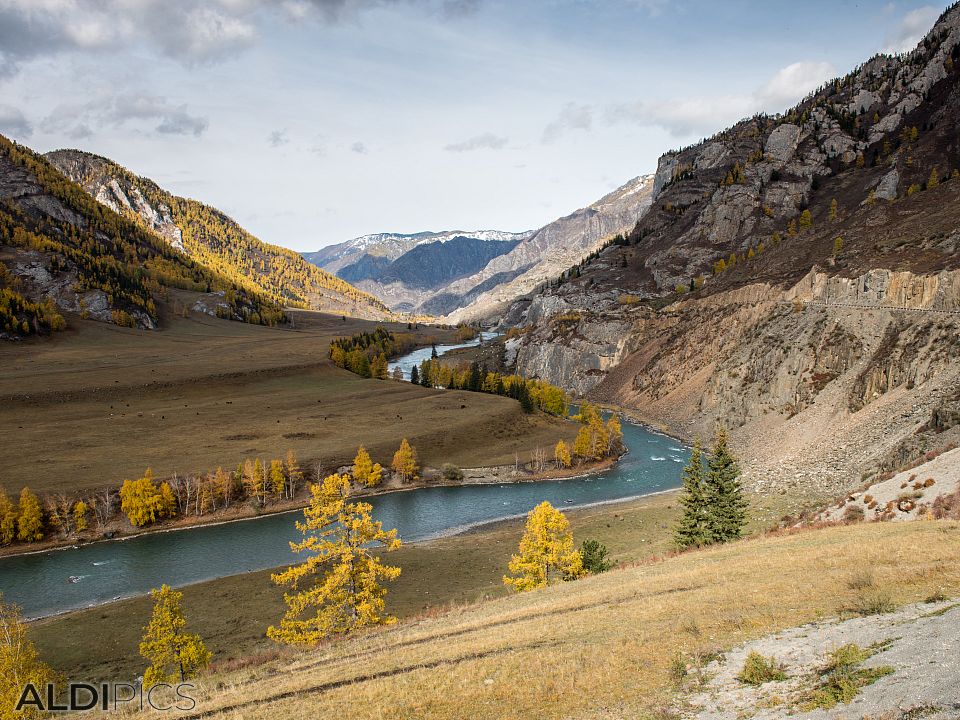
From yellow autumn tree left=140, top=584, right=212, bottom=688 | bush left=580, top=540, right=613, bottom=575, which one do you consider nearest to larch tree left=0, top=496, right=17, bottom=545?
yellow autumn tree left=140, top=584, right=212, bottom=688

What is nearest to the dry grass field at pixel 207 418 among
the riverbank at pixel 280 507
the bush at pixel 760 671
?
the riverbank at pixel 280 507

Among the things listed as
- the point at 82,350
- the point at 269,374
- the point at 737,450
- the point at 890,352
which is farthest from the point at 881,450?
the point at 82,350

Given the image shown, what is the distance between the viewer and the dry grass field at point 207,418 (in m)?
85.4

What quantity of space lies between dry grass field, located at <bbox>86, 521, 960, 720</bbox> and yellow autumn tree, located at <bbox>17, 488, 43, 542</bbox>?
59200 millimetres

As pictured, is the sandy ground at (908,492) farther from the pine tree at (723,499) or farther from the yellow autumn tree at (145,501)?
the yellow autumn tree at (145,501)

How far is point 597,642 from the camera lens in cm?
1739

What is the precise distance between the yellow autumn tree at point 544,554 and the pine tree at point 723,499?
31.5ft

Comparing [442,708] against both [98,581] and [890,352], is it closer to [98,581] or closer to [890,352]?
[98,581]

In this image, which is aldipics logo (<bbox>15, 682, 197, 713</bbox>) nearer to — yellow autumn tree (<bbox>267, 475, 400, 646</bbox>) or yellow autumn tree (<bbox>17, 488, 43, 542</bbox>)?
yellow autumn tree (<bbox>267, 475, 400, 646</bbox>)

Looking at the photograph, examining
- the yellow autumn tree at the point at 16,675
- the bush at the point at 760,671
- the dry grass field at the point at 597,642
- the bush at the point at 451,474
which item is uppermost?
the bush at the point at 760,671

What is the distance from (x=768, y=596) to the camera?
61.7ft

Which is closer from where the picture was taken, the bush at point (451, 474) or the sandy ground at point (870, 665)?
the sandy ground at point (870, 665)

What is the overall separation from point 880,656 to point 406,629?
1983cm

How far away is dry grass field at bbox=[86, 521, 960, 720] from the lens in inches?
547
